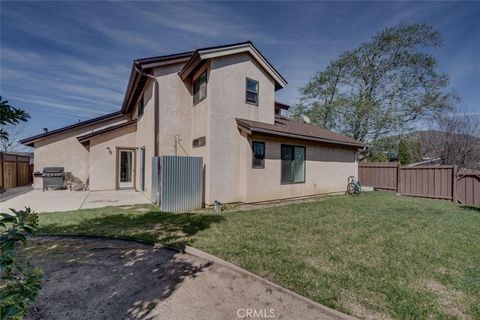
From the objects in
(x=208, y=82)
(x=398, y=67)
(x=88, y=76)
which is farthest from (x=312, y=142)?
(x=398, y=67)

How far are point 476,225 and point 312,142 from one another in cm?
658

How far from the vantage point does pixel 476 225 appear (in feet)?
22.4

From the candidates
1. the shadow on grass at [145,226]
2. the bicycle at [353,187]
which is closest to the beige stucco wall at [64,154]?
the shadow on grass at [145,226]

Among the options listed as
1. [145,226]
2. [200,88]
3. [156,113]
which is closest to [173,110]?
[156,113]

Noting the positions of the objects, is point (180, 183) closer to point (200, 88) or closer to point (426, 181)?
point (200, 88)

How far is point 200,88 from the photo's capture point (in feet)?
31.9

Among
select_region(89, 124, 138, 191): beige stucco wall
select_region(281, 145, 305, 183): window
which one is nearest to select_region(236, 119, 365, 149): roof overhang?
select_region(281, 145, 305, 183): window

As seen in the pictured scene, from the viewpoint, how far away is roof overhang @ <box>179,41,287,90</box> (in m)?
8.52

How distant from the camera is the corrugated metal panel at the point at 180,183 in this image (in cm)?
785

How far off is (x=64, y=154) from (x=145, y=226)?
40.4 ft

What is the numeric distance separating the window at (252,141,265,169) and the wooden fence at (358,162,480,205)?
957cm

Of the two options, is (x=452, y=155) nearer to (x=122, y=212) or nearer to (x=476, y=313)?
(x=476, y=313)

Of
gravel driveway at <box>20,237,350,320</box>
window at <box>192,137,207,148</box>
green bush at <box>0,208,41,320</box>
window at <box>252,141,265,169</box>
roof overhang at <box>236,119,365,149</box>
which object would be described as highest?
roof overhang at <box>236,119,365,149</box>

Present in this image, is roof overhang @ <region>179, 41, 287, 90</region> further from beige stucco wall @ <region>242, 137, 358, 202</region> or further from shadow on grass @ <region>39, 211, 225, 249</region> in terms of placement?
shadow on grass @ <region>39, 211, 225, 249</region>
